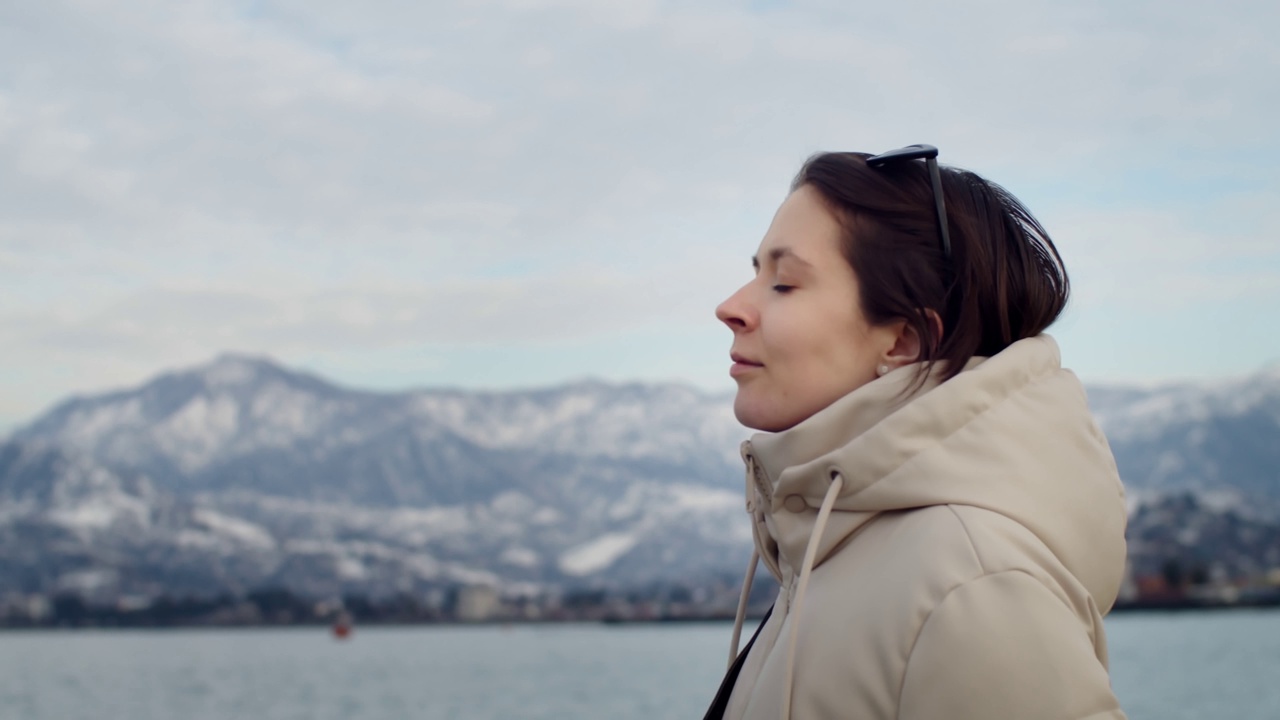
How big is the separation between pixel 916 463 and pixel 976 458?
0.09 m

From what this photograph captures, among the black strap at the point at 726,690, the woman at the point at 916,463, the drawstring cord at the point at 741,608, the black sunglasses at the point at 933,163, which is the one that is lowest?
the black strap at the point at 726,690

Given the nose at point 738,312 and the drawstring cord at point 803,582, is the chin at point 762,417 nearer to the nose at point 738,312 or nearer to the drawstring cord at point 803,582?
the nose at point 738,312

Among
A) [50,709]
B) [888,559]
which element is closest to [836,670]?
[888,559]

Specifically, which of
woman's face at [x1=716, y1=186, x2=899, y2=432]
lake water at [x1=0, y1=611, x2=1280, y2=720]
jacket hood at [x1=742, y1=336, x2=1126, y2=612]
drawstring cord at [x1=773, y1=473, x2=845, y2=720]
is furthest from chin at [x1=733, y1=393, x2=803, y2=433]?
lake water at [x1=0, y1=611, x2=1280, y2=720]

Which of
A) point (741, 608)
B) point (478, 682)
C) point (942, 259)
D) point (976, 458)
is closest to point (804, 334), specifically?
point (942, 259)

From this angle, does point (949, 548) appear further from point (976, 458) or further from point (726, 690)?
point (726, 690)

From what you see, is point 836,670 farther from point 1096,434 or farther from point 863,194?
point 863,194

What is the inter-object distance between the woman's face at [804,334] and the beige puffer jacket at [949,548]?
10cm

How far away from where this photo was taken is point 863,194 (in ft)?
7.22

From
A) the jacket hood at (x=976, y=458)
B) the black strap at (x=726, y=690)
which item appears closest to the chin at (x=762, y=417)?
the jacket hood at (x=976, y=458)

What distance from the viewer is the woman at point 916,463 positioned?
5.74 feet

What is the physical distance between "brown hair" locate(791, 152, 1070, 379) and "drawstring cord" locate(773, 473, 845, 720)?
0.95 ft

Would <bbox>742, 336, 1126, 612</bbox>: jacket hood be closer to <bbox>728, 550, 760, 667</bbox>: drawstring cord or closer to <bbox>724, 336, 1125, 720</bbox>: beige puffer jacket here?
<bbox>724, 336, 1125, 720</bbox>: beige puffer jacket

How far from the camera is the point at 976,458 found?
74.7 inches
